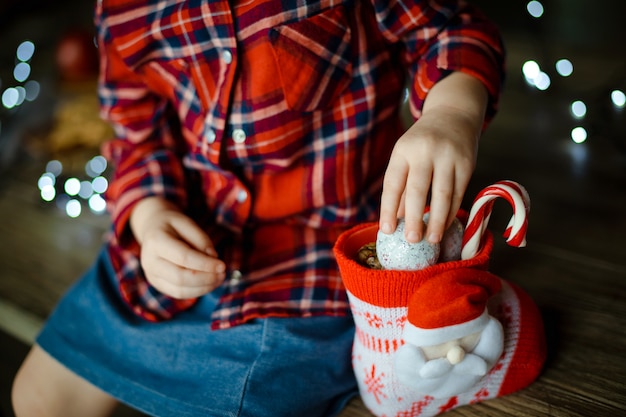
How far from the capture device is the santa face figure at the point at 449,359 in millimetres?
570

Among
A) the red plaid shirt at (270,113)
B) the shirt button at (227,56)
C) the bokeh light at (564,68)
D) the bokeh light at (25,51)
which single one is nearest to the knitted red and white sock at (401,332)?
the red plaid shirt at (270,113)

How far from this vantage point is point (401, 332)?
59 centimetres

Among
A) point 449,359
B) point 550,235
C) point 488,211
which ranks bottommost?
point 550,235

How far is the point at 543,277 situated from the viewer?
2.84 feet

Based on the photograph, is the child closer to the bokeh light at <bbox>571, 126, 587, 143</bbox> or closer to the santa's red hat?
the santa's red hat

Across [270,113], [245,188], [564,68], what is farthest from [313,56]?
[564,68]

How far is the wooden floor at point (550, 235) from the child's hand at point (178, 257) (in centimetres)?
24

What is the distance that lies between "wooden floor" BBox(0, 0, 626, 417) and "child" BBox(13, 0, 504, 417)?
149 mm

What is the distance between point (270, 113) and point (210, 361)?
0.29m

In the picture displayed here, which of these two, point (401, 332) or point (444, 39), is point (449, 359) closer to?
point (401, 332)

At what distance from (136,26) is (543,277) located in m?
0.64

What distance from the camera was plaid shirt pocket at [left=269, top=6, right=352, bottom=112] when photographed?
66 centimetres

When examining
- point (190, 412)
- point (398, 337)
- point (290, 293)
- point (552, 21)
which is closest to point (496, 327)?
point (398, 337)

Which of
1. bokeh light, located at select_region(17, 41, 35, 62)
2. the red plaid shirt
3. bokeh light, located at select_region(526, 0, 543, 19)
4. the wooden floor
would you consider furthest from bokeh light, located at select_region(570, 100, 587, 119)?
bokeh light, located at select_region(17, 41, 35, 62)
